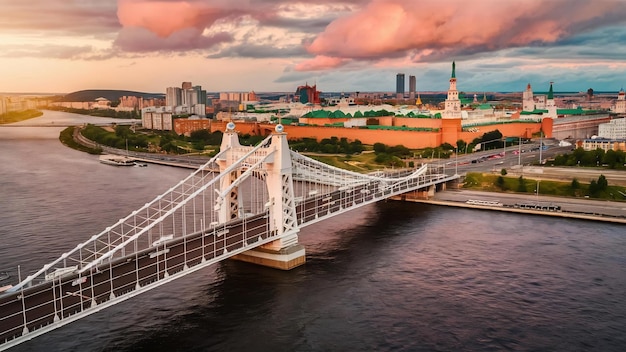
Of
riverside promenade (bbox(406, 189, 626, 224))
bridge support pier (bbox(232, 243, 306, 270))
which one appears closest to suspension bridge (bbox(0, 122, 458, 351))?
bridge support pier (bbox(232, 243, 306, 270))

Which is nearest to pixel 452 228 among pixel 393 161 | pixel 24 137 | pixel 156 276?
pixel 156 276

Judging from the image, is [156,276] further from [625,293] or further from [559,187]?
[559,187]

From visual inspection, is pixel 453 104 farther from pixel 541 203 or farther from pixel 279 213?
pixel 279 213

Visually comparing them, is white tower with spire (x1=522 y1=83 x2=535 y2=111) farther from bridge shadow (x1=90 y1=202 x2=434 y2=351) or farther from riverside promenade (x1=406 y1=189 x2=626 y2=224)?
bridge shadow (x1=90 y1=202 x2=434 y2=351)

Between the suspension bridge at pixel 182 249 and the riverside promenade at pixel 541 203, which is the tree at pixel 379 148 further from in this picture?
the suspension bridge at pixel 182 249

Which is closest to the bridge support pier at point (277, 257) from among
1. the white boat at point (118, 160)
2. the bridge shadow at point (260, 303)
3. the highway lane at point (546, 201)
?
the bridge shadow at point (260, 303)
